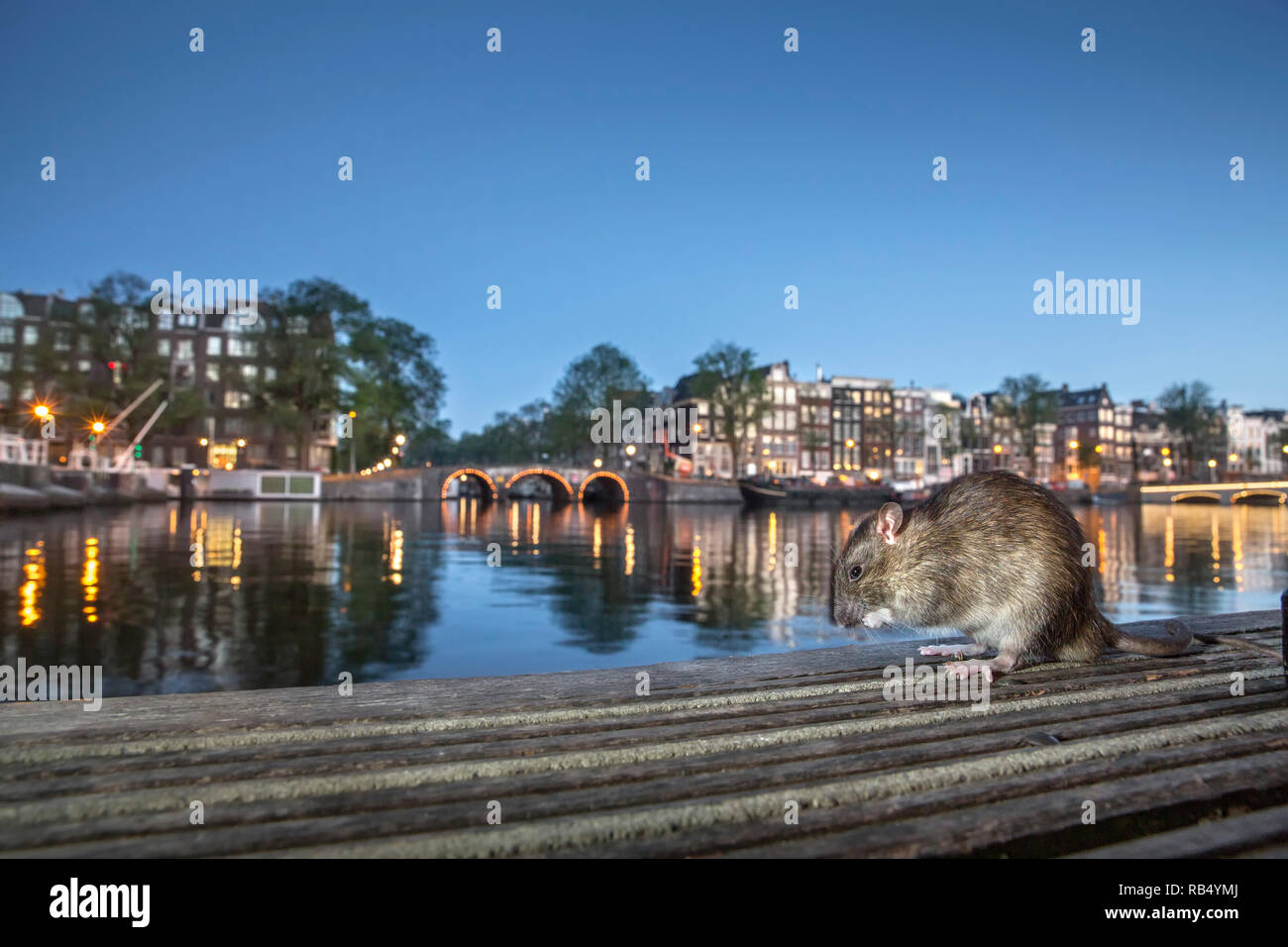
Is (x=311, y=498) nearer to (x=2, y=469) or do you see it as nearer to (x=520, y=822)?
(x=2, y=469)

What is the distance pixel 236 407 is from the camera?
85.2 meters

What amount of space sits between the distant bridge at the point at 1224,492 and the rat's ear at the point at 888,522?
10773 cm

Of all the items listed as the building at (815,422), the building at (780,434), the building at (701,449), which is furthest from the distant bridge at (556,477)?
the building at (815,422)

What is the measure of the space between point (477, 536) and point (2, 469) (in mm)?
26846

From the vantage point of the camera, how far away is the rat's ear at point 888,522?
477 centimetres

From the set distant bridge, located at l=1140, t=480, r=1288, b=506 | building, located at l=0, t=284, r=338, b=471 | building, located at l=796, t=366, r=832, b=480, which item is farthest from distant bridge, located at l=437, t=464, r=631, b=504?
distant bridge, located at l=1140, t=480, r=1288, b=506

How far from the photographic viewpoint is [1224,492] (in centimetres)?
10275

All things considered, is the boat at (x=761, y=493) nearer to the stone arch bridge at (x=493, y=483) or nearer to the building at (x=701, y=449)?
the stone arch bridge at (x=493, y=483)

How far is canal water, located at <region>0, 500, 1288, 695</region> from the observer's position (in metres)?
11.8

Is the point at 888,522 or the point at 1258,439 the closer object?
the point at 888,522

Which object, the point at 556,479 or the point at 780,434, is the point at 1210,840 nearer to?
the point at 556,479

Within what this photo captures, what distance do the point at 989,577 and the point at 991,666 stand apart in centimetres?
49

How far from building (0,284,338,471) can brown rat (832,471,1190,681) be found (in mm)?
73910

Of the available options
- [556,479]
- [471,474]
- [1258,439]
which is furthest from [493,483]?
[1258,439]
